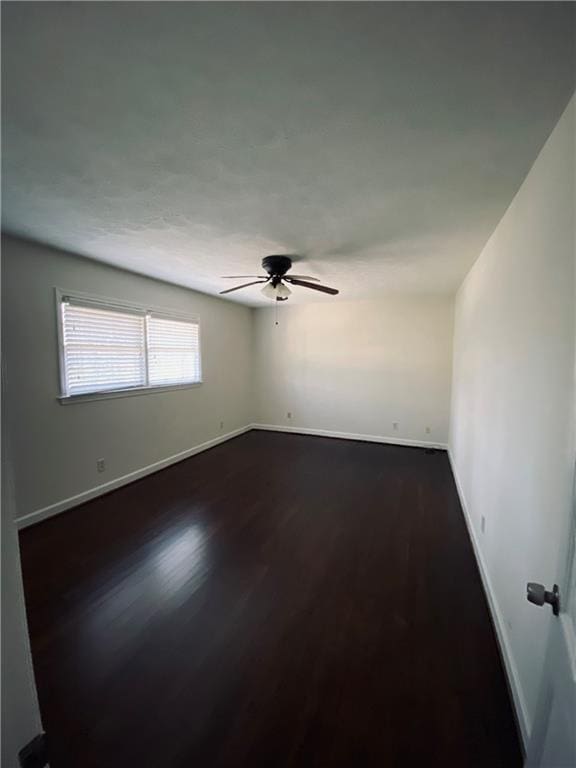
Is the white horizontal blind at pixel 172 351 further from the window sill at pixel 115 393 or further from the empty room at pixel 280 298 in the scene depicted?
the empty room at pixel 280 298

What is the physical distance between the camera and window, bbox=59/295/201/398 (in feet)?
9.67

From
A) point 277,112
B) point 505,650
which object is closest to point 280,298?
point 277,112

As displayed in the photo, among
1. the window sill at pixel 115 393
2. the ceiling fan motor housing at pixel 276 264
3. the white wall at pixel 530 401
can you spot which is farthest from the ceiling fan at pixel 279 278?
the window sill at pixel 115 393

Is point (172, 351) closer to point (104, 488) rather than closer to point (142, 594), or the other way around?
point (104, 488)

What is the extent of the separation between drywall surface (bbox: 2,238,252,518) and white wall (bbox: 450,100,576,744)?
2.63m

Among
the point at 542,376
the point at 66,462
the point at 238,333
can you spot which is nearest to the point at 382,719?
the point at 542,376

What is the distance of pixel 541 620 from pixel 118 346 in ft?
12.7

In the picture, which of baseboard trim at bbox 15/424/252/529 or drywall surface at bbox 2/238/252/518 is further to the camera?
baseboard trim at bbox 15/424/252/529

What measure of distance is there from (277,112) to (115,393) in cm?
309

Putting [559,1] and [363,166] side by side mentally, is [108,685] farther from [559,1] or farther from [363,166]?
[559,1]

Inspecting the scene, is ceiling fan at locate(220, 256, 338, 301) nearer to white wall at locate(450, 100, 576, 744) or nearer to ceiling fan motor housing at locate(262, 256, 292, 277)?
ceiling fan motor housing at locate(262, 256, 292, 277)

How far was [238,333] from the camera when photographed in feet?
18.4

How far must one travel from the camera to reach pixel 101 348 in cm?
324

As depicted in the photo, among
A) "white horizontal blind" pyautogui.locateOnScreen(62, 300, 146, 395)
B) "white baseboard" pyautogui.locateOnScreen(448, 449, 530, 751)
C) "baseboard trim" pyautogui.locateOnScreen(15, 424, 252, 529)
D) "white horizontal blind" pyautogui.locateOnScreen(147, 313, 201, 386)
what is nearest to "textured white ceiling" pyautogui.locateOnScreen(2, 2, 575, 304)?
"white horizontal blind" pyautogui.locateOnScreen(62, 300, 146, 395)
